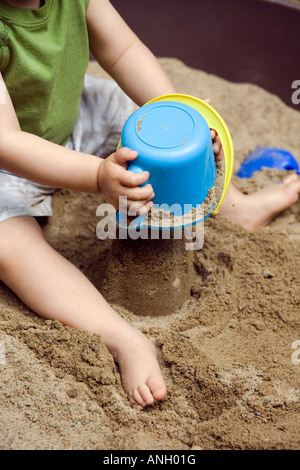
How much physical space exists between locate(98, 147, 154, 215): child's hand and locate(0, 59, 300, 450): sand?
0.86 feet

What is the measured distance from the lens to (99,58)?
1.29m

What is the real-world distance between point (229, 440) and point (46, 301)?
0.41 m

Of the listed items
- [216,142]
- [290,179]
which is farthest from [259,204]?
[216,142]

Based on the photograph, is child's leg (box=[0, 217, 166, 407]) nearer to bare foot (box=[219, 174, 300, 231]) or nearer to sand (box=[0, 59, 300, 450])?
sand (box=[0, 59, 300, 450])

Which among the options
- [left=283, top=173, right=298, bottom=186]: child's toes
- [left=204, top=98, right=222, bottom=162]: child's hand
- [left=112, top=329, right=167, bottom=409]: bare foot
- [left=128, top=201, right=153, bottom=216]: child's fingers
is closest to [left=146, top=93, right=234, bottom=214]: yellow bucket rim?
[left=204, top=98, right=222, bottom=162]: child's hand

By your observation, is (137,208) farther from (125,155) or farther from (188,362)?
(188,362)

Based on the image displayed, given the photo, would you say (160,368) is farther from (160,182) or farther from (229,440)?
(160,182)

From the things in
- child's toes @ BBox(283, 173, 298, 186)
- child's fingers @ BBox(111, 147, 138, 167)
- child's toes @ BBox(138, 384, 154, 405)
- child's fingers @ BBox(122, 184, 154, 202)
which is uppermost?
child's fingers @ BBox(111, 147, 138, 167)

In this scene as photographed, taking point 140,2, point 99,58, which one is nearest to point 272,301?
point 99,58

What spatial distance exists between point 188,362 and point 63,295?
26 cm

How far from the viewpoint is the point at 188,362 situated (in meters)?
1.00

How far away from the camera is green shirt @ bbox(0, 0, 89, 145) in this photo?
1045mm

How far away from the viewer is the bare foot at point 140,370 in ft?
3.14
